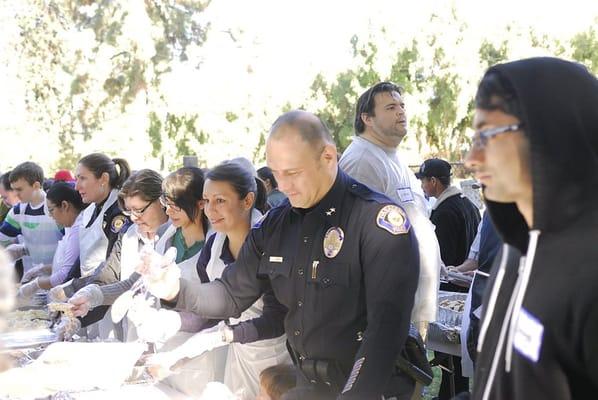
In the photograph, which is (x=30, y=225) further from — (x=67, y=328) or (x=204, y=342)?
(x=204, y=342)

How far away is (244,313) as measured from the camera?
254 centimetres

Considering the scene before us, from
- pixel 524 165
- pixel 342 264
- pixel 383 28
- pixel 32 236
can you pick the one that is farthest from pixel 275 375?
pixel 383 28

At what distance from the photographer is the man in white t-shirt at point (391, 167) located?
3006 millimetres

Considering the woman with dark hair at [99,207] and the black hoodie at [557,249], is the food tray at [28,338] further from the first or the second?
the black hoodie at [557,249]

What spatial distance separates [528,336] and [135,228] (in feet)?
8.92

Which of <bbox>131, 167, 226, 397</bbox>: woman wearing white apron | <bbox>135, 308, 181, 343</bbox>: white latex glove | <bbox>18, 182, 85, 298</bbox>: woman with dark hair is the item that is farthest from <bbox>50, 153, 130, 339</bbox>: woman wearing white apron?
<bbox>135, 308, 181, 343</bbox>: white latex glove

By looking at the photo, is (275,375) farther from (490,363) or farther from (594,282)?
(594,282)

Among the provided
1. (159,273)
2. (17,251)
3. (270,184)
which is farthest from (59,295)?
(270,184)

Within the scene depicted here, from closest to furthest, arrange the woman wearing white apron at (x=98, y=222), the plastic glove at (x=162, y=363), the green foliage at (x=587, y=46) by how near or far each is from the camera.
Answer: the plastic glove at (x=162, y=363), the woman wearing white apron at (x=98, y=222), the green foliage at (x=587, y=46)

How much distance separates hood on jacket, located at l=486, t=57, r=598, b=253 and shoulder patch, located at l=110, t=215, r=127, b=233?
2.95 m

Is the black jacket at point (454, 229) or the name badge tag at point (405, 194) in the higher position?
the name badge tag at point (405, 194)

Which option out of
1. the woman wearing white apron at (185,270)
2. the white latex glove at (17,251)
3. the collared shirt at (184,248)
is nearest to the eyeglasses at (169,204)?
→ the woman wearing white apron at (185,270)

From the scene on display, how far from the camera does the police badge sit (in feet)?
6.62

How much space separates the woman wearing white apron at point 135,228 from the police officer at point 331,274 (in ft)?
4.00
